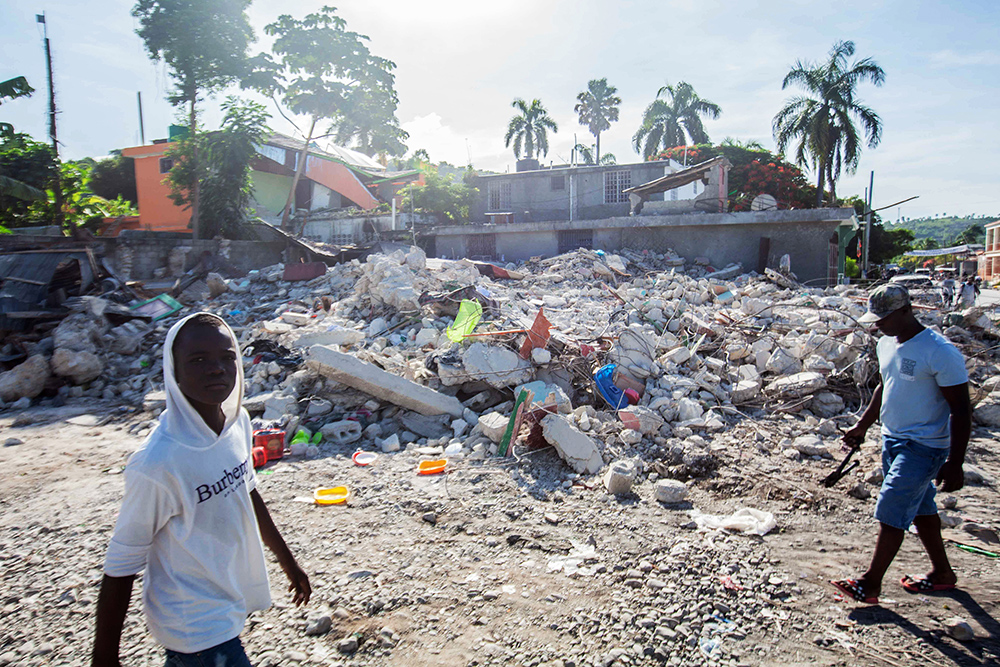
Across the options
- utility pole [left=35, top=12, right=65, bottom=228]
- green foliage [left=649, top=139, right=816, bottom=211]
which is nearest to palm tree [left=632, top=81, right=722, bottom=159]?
green foliage [left=649, top=139, right=816, bottom=211]

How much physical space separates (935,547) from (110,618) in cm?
349

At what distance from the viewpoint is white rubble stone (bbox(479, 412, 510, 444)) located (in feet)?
16.3

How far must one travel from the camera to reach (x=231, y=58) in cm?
2084

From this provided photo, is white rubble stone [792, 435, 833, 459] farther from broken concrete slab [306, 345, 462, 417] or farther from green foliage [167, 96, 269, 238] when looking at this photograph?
green foliage [167, 96, 269, 238]

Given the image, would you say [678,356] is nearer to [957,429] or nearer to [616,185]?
[957,429]

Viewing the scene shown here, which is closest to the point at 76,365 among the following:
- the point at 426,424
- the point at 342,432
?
the point at 342,432

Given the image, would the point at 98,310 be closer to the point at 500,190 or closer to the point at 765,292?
the point at 765,292

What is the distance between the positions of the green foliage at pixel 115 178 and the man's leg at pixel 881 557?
97.0 ft

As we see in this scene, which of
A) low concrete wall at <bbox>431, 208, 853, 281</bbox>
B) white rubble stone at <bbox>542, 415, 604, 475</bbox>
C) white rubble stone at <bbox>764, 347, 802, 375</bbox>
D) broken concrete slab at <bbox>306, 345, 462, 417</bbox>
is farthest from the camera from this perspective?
low concrete wall at <bbox>431, 208, 853, 281</bbox>

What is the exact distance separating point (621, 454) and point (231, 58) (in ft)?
74.7

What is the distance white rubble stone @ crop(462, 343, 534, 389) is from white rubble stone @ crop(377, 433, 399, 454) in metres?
1.07

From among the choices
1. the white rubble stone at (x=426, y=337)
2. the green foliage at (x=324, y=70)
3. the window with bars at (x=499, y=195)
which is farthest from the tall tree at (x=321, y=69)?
the white rubble stone at (x=426, y=337)

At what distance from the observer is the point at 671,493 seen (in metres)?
3.96

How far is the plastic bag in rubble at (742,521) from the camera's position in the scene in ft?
11.6
